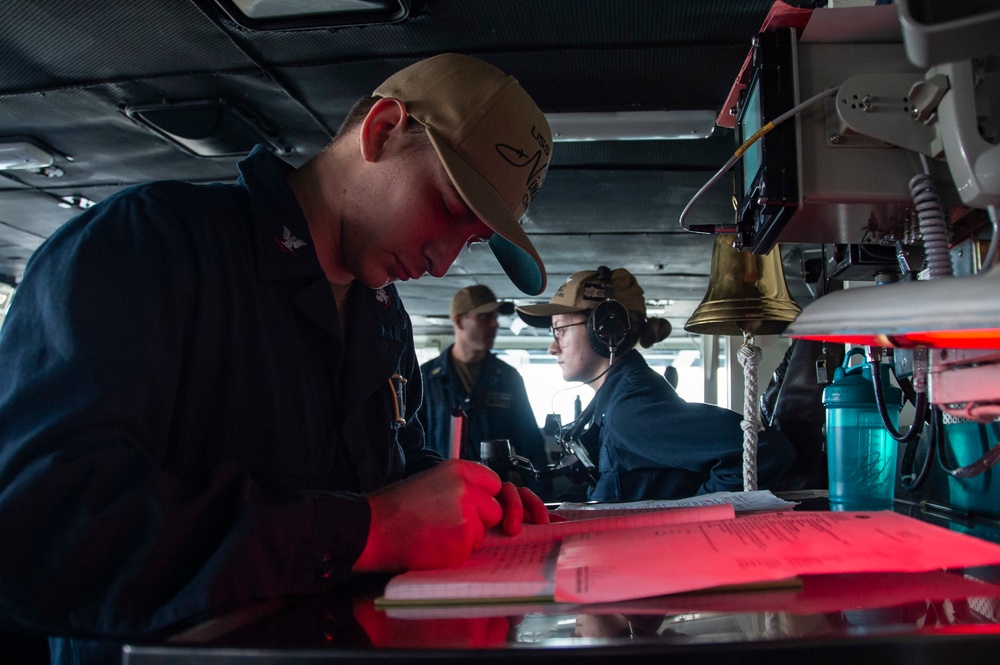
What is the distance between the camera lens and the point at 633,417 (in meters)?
2.24

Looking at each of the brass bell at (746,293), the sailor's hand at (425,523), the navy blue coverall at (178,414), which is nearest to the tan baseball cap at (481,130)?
the navy blue coverall at (178,414)

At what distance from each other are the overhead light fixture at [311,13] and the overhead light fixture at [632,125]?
0.85 meters

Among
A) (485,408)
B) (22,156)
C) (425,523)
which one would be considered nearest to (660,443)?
(425,523)

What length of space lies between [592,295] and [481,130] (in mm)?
1780

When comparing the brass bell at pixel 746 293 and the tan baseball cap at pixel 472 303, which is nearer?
the brass bell at pixel 746 293

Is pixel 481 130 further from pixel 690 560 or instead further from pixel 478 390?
pixel 478 390

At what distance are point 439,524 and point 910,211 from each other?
2.41ft

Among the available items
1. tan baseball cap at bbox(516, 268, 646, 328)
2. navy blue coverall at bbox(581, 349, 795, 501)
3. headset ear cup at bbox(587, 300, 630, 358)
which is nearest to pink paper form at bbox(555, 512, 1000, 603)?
navy blue coverall at bbox(581, 349, 795, 501)

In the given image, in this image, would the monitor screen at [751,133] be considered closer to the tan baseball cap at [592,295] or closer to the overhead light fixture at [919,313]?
the overhead light fixture at [919,313]

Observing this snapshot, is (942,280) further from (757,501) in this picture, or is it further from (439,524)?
(757,501)

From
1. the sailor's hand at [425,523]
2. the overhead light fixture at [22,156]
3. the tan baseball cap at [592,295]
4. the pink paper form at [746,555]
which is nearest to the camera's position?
the pink paper form at [746,555]

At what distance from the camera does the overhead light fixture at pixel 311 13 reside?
6.72 feet

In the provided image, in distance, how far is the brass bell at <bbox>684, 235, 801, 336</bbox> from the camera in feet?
5.72

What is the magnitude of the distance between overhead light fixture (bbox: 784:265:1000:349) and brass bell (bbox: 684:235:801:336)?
0.98 m
